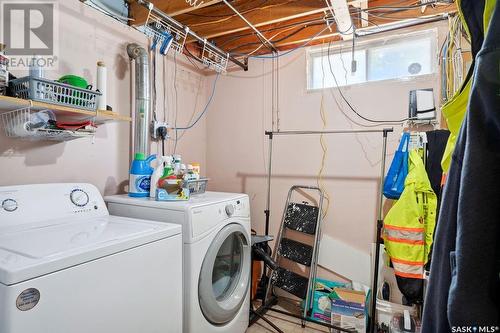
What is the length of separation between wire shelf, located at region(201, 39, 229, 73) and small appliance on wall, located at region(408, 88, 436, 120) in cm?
155

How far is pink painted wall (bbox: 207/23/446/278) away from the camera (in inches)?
86.5

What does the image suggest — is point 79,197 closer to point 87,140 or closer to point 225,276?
point 87,140

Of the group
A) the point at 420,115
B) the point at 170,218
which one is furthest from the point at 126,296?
the point at 420,115

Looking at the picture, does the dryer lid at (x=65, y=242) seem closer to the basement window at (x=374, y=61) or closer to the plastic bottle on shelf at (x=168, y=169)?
the plastic bottle on shelf at (x=168, y=169)

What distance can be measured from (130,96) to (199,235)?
4.09 feet

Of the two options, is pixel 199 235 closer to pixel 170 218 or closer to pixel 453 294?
pixel 170 218

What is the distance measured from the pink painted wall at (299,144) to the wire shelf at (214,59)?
275mm

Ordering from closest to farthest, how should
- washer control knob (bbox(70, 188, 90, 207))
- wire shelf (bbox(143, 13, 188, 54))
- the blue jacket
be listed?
the blue jacket → washer control knob (bbox(70, 188, 90, 207)) → wire shelf (bbox(143, 13, 188, 54))

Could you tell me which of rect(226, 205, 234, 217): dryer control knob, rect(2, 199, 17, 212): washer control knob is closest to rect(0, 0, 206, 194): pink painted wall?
rect(2, 199, 17, 212): washer control knob

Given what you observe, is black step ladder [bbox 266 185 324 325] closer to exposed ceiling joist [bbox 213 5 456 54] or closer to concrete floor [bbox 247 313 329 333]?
concrete floor [bbox 247 313 329 333]

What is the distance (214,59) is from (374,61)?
1411mm

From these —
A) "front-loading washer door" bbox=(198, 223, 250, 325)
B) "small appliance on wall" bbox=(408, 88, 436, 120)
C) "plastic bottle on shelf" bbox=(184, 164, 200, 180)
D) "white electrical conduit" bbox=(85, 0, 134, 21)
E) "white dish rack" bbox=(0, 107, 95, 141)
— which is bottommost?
"front-loading washer door" bbox=(198, 223, 250, 325)

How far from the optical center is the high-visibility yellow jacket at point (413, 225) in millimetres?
1714

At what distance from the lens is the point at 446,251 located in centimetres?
57
